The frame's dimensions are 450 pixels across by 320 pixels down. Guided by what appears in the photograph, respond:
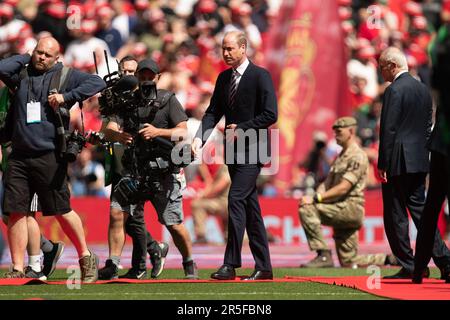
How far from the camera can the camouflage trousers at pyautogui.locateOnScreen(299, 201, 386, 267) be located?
1772 cm

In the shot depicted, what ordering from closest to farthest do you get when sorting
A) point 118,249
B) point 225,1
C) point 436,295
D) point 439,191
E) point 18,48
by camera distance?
point 436,295, point 439,191, point 118,249, point 18,48, point 225,1

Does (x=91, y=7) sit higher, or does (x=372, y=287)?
(x=91, y=7)

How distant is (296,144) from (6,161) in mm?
10289

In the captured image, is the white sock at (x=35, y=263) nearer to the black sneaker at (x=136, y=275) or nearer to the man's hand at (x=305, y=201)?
the black sneaker at (x=136, y=275)

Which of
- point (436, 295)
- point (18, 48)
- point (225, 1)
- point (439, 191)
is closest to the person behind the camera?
point (436, 295)

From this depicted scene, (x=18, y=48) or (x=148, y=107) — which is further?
(x=18, y=48)

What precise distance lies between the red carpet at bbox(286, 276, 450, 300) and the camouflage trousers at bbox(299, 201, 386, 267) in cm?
285

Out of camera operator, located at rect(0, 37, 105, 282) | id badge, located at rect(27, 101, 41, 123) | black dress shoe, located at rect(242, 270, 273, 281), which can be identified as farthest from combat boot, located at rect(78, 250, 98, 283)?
black dress shoe, located at rect(242, 270, 273, 281)

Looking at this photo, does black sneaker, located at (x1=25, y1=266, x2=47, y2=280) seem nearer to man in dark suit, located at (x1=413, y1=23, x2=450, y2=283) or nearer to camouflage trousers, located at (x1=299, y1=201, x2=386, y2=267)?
man in dark suit, located at (x1=413, y1=23, x2=450, y2=283)

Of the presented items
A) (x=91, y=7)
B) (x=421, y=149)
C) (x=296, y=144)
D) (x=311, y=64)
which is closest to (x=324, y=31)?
(x=311, y=64)

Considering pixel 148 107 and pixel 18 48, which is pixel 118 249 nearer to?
pixel 148 107

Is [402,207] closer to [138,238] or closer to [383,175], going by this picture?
[383,175]

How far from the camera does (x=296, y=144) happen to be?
79.8 ft

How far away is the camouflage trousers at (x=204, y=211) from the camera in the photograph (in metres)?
22.8
